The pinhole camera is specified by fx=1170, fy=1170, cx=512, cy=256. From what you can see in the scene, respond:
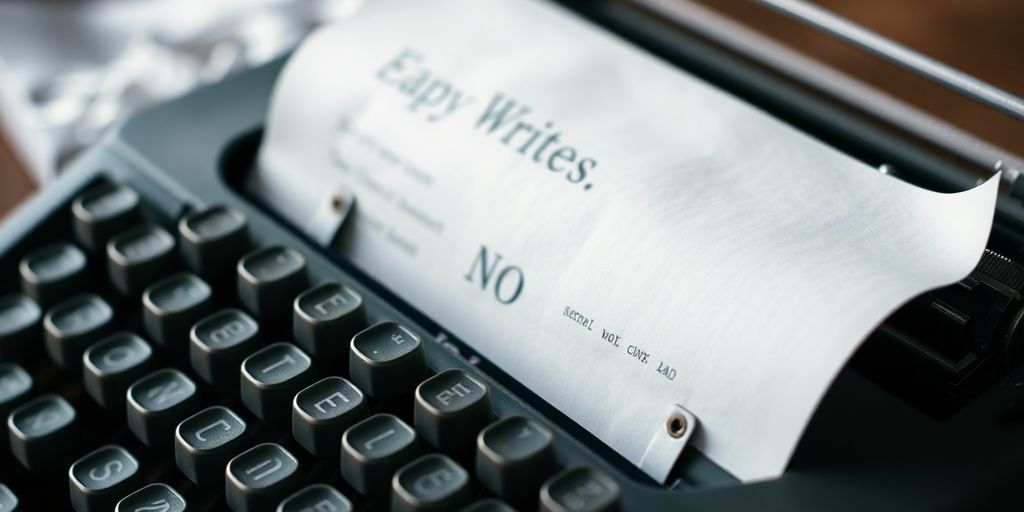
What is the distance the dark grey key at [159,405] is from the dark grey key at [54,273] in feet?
0.41

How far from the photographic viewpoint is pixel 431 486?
65 centimetres

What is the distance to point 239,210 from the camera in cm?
86

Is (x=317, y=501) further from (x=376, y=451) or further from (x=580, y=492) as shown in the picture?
(x=580, y=492)

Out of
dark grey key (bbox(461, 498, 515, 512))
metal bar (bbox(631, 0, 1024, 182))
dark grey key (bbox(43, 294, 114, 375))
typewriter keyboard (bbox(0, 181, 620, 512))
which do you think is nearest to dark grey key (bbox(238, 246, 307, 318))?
typewriter keyboard (bbox(0, 181, 620, 512))

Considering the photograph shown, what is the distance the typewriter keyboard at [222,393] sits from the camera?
0.67m

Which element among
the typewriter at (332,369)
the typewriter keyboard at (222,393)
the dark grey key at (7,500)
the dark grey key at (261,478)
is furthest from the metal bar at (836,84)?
the dark grey key at (7,500)

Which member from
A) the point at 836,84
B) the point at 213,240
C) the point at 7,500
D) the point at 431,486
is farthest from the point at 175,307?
the point at 836,84

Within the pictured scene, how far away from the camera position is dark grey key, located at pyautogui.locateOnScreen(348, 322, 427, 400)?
2.33 ft

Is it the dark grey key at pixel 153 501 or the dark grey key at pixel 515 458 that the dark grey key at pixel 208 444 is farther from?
the dark grey key at pixel 515 458

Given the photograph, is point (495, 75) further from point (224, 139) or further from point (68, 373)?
point (68, 373)

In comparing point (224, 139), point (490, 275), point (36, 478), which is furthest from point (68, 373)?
point (490, 275)

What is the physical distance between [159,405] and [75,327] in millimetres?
114

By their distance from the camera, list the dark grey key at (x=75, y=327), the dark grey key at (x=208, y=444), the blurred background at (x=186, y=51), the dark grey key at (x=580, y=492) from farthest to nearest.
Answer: the blurred background at (x=186, y=51), the dark grey key at (x=75, y=327), the dark grey key at (x=208, y=444), the dark grey key at (x=580, y=492)

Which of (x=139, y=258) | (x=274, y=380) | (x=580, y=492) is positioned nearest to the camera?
(x=580, y=492)
